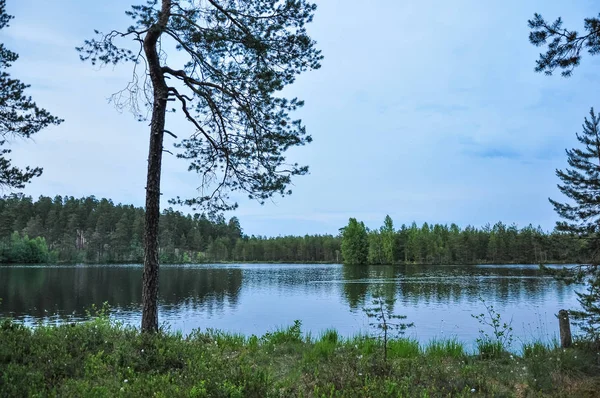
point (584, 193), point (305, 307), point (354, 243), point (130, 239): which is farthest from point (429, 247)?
point (584, 193)

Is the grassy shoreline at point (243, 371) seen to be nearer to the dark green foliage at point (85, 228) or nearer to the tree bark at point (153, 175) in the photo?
the tree bark at point (153, 175)

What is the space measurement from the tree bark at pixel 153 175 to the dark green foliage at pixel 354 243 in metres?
102

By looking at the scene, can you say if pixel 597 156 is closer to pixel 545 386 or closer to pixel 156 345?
pixel 545 386

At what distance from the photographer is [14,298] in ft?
101

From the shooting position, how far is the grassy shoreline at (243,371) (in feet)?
16.0

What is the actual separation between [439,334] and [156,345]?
15.0 m

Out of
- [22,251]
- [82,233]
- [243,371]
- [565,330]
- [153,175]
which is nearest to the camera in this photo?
[243,371]

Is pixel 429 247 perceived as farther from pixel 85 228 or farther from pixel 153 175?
pixel 153 175

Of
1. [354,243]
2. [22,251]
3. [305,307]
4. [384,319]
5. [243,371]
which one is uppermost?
[354,243]

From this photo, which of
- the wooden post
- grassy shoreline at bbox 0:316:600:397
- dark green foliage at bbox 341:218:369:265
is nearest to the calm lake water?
the wooden post

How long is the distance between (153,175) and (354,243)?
104 meters

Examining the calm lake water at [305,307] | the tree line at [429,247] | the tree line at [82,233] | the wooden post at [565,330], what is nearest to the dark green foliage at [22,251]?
the tree line at [82,233]

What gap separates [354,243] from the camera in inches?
4316

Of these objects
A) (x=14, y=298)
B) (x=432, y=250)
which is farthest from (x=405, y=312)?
→ (x=432, y=250)
